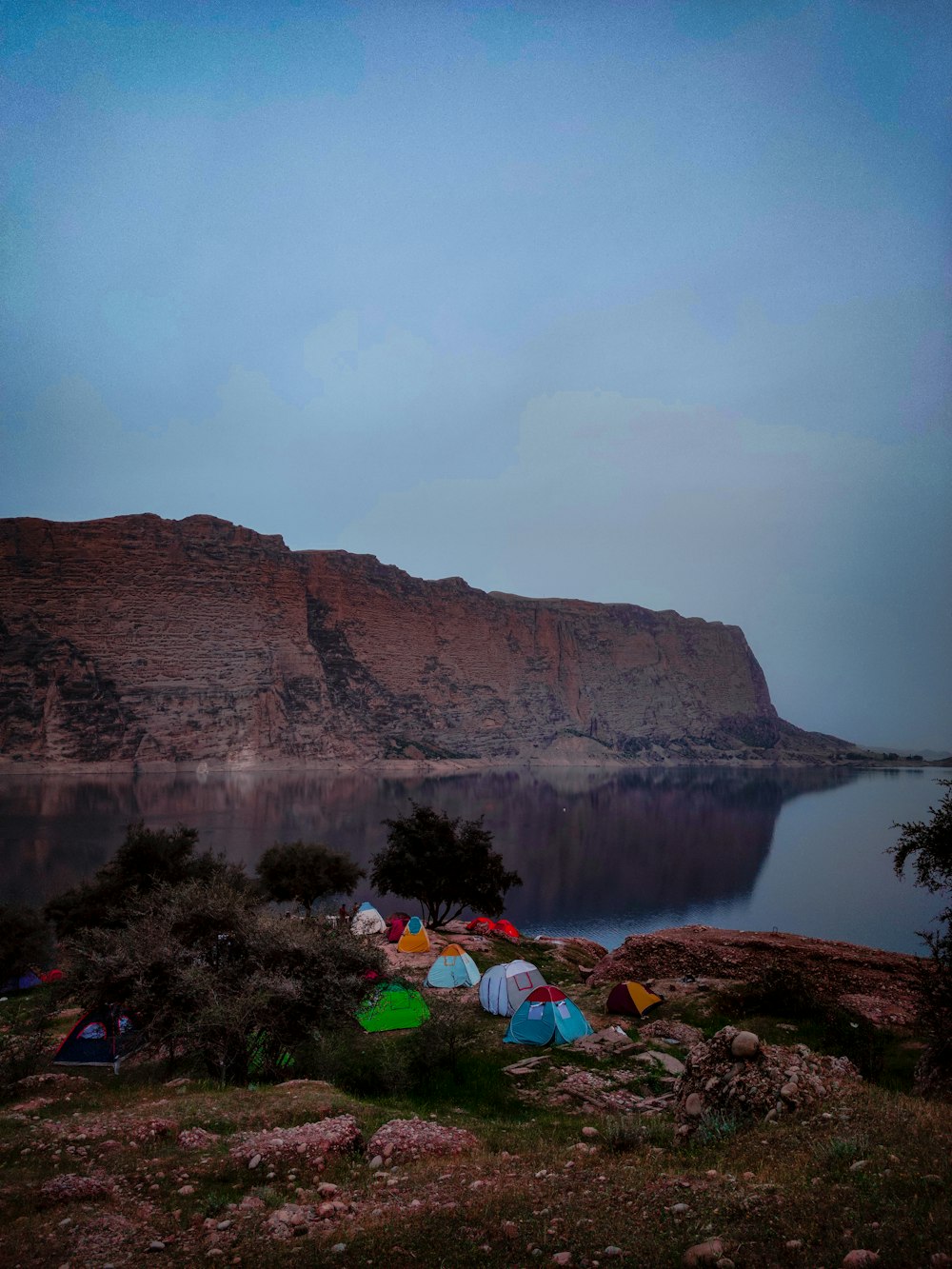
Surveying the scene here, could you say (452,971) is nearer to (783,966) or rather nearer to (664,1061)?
(664,1061)

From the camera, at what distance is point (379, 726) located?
145 metres

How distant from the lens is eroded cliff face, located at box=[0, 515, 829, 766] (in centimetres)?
11450

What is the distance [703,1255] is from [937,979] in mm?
8401

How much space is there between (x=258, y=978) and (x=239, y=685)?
12355 cm

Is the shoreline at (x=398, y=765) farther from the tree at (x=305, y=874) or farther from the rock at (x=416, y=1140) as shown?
the rock at (x=416, y=1140)

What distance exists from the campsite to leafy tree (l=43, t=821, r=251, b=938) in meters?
15.2

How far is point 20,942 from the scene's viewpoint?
24656 millimetres

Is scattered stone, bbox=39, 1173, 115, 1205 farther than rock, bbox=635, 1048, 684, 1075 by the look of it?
No

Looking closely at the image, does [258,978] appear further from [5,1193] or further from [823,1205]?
[823,1205]

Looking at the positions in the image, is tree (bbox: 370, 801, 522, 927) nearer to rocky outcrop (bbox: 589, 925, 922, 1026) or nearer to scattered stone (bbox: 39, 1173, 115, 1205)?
rocky outcrop (bbox: 589, 925, 922, 1026)

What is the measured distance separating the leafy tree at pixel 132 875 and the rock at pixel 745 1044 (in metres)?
21.1

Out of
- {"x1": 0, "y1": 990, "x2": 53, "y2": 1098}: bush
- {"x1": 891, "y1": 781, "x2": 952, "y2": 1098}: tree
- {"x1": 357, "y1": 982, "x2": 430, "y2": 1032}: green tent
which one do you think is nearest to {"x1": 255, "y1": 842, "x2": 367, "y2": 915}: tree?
{"x1": 0, "y1": 990, "x2": 53, "y2": 1098}: bush

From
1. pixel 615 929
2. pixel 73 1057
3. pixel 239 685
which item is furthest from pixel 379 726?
pixel 73 1057

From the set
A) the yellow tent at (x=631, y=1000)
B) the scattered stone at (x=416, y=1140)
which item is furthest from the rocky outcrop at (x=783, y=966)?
the scattered stone at (x=416, y=1140)
